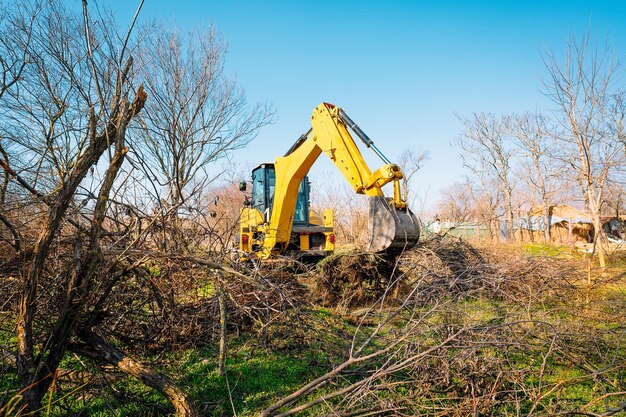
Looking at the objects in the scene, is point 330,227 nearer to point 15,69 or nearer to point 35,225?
point 35,225

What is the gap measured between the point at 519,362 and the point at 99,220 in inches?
180

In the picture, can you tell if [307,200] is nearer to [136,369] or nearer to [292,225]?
[292,225]

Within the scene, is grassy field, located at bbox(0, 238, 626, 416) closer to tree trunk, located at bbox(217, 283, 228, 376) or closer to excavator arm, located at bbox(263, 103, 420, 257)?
tree trunk, located at bbox(217, 283, 228, 376)

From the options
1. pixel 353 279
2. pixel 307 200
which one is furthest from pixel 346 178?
pixel 307 200

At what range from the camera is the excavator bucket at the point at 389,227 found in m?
6.77

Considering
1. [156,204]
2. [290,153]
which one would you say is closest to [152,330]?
[156,204]

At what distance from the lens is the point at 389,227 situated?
268 inches

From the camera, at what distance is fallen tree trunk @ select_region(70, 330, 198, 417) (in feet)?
10.1

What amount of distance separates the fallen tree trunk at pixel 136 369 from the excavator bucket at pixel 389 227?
4.34 m

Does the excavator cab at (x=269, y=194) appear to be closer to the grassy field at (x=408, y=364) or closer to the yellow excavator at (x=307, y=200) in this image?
the yellow excavator at (x=307, y=200)

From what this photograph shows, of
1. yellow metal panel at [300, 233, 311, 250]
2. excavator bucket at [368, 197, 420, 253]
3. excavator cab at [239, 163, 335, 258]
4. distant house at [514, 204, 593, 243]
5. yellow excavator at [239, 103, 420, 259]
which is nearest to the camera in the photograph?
excavator bucket at [368, 197, 420, 253]

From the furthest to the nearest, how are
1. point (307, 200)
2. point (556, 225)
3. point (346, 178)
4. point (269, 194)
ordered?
point (556, 225) → point (307, 200) → point (269, 194) → point (346, 178)

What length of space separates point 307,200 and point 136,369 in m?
7.59

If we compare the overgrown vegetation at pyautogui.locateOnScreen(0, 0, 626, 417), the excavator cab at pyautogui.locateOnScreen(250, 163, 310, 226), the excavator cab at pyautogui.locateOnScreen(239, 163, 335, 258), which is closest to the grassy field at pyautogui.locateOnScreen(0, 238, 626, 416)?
the overgrown vegetation at pyautogui.locateOnScreen(0, 0, 626, 417)
